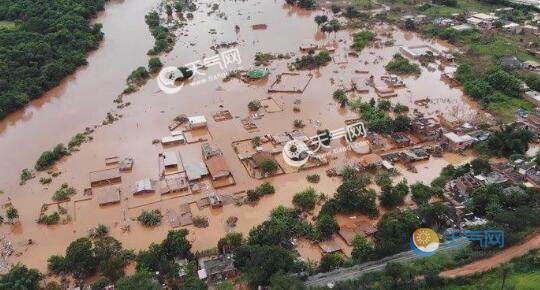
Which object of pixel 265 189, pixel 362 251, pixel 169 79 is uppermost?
pixel 169 79

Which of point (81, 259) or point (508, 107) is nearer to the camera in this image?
point (81, 259)

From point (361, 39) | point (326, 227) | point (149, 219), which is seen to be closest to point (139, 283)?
point (149, 219)

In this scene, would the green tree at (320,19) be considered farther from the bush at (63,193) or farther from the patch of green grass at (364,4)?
the bush at (63,193)

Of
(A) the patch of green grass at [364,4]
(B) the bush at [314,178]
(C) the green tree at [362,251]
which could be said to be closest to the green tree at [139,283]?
(C) the green tree at [362,251]

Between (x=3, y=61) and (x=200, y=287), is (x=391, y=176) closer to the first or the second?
(x=200, y=287)

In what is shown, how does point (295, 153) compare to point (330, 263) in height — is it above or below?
above

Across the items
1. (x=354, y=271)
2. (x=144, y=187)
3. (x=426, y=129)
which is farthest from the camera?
(x=426, y=129)

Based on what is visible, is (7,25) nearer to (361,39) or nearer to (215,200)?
(361,39)
